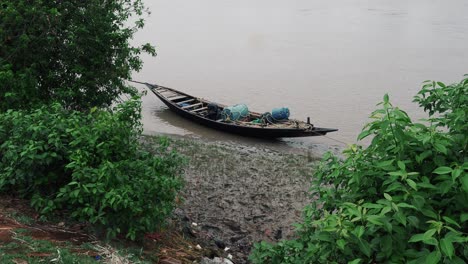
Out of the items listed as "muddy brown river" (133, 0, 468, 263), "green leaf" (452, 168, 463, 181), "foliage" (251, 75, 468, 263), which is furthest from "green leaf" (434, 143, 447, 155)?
"muddy brown river" (133, 0, 468, 263)

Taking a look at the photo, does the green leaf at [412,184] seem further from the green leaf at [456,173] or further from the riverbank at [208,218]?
the riverbank at [208,218]

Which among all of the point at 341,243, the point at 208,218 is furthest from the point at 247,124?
the point at 341,243

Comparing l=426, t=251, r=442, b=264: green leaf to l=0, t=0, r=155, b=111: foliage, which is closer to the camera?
l=426, t=251, r=442, b=264: green leaf

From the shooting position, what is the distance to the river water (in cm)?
1844

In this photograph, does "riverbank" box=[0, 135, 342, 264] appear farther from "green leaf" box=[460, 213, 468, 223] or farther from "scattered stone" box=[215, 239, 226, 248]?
"green leaf" box=[460, 213, 468, 223]

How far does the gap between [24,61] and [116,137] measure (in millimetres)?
3784

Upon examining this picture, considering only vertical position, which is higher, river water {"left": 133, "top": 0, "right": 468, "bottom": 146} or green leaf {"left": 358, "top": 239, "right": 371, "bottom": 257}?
river water {"left": 133, "top": 0, "right": 468, "bottom": 146}

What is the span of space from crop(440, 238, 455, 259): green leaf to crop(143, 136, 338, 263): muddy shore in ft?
15.3

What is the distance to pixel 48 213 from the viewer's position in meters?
5.86

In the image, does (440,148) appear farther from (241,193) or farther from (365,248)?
(241,193)

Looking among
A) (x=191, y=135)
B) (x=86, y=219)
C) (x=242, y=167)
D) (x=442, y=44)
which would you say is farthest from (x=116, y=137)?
(x=442, y=44)

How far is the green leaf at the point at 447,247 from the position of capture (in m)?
2.80

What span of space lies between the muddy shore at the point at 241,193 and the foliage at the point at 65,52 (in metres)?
1.81

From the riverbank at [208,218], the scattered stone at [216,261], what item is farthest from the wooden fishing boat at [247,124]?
the scattered stone at [216,261]
